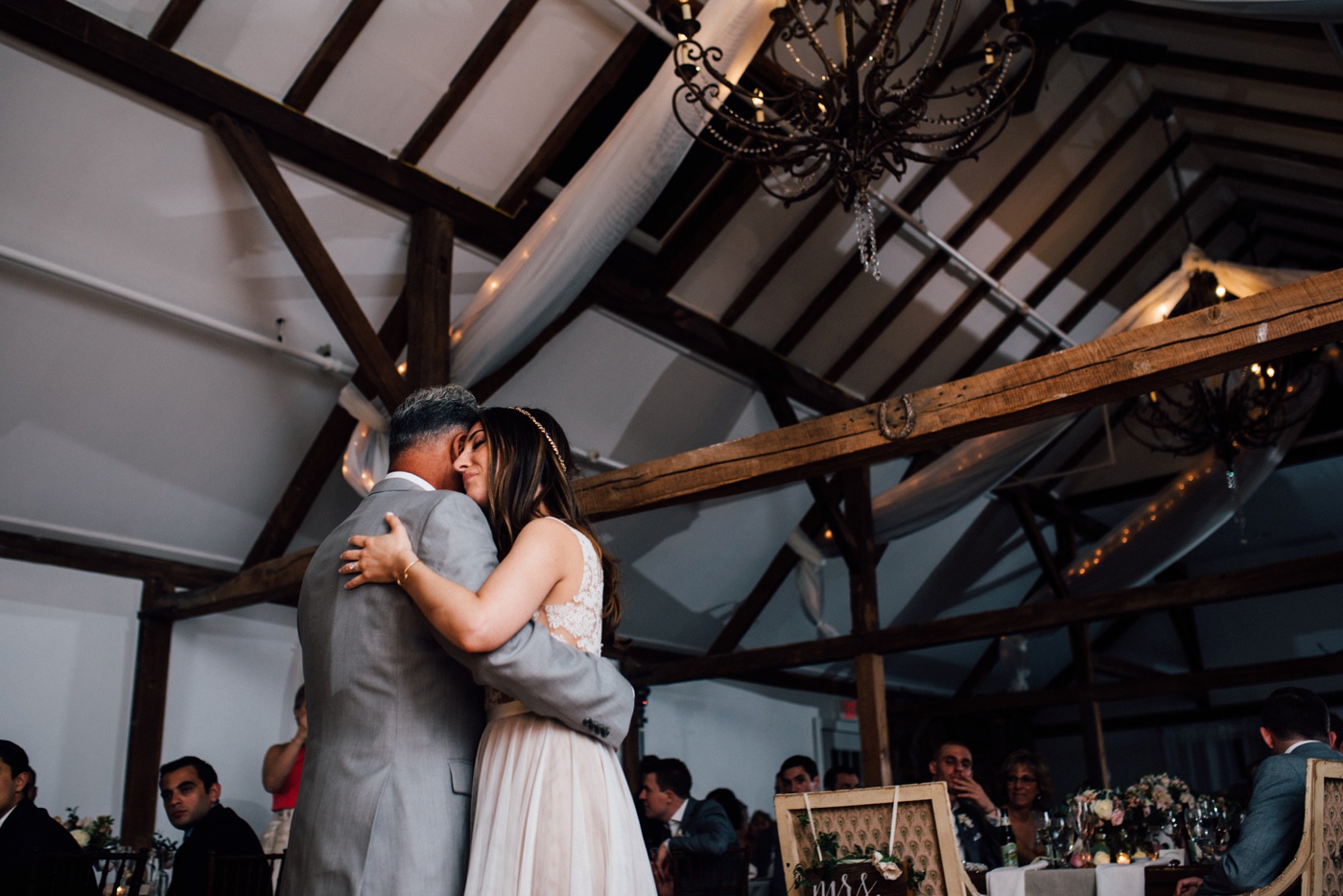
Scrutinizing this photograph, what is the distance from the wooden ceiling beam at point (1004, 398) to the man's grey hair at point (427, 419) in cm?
253

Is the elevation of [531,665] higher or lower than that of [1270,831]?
higher

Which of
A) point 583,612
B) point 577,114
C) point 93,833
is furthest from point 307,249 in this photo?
point 583,612

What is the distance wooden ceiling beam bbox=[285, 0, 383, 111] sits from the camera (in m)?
5.14

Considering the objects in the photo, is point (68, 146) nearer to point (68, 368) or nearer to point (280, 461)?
point (68, 368)

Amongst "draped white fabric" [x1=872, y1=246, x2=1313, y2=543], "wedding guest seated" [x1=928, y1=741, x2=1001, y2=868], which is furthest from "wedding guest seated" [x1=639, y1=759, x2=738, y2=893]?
"draped white fabric" [x1=872, y1=246, x2=1313, y2=543]

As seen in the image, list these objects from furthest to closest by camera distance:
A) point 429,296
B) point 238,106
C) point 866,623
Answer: point 866,623 < point 429,296 < point 238,106

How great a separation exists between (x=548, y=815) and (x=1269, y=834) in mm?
2614

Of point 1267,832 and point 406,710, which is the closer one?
point 406,710

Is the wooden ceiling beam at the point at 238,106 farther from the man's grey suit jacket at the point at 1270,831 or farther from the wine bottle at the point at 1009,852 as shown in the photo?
the man's grey suit jacket at the point at 1270,831

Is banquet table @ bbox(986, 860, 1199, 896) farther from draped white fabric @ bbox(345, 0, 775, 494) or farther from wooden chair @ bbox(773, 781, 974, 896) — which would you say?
draped white fabric @ bbox(345, 0, 775, 494)

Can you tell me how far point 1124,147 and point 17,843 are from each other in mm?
8020

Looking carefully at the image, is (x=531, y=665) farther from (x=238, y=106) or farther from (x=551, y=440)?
(x=238, y=106)

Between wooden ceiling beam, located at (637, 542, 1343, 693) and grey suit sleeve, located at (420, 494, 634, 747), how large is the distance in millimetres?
6629

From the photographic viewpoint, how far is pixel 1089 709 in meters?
10.8
